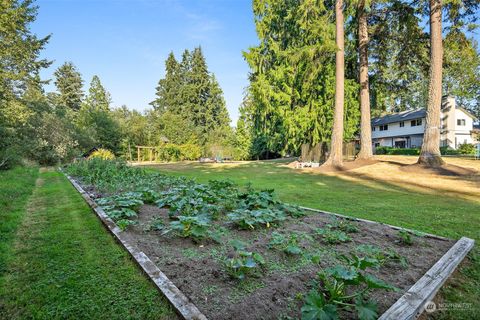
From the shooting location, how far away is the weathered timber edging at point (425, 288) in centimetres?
158

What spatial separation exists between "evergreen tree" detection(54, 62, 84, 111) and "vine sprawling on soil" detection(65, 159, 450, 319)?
1932 inches

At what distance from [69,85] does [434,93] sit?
51.7 meters

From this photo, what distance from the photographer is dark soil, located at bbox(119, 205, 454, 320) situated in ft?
5.63

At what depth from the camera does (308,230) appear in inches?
127

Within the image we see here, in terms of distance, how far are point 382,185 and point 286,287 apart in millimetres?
7578

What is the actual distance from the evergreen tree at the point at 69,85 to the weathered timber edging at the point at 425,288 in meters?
52.3

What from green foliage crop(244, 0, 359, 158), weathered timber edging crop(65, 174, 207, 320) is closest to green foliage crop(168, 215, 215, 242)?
weathered timber edging crop(65, 174, 207, 320)

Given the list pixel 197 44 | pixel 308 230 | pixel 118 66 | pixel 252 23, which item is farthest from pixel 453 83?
pixel 308 230

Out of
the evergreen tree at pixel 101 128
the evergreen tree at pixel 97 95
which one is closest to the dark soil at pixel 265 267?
the evergreen tree at pixel 101 128

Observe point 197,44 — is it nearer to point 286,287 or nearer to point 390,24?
point 390,24

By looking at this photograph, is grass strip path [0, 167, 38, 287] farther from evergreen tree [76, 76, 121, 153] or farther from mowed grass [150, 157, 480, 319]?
evergreen tree [76, 76, 121, 153]

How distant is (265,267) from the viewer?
7.32ft

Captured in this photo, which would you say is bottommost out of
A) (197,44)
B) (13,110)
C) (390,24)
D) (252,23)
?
(13,110)

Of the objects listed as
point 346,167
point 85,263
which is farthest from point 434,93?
point 85,263
